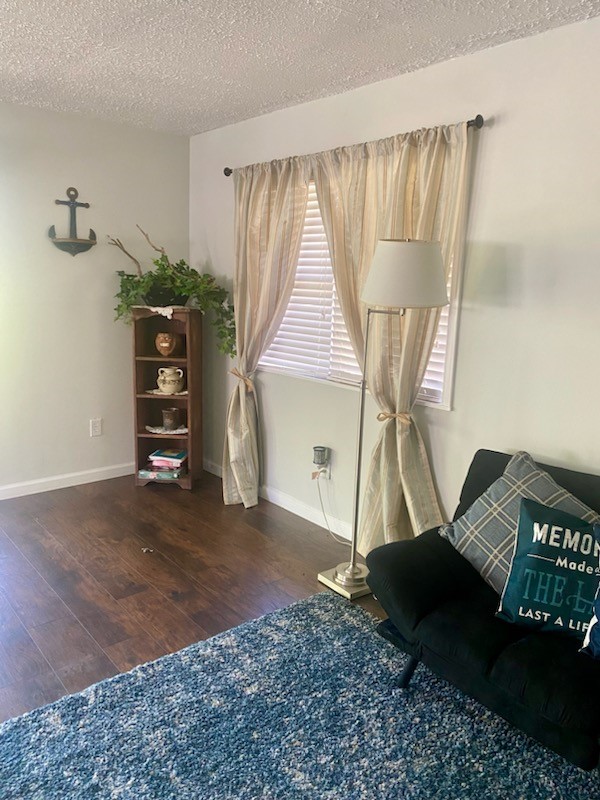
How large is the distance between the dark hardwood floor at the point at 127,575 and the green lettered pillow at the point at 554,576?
0.87m

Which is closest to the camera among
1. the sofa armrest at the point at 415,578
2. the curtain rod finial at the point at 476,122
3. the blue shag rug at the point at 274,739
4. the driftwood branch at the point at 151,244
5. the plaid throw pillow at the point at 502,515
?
the blue shag rug at the point at 274,739

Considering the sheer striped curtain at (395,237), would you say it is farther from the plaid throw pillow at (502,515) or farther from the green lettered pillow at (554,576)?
the green lettered pillow at (554,576)

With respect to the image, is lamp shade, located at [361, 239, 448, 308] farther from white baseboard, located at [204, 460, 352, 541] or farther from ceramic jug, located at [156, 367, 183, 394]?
ceramic jug, located at [156, 367, 183, 394]

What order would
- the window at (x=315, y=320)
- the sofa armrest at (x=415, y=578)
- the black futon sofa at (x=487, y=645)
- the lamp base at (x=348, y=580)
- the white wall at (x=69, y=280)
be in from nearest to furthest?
1. the black futon sofa at (x=487, y=645)
2. the sofa armrest at (x=415, y=578)
3. the lamp base at (x=348, y=580)
4. the window at (x=315, y=320)
5. the white wall at (x=69, y=280)

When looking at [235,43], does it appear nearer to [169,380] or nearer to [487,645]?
[169,380]

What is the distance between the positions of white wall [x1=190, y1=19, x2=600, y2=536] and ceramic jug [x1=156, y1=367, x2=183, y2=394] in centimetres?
153

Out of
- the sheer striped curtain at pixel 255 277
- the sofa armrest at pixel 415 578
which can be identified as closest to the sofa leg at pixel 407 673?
the sofa armrest at pixel 415 578

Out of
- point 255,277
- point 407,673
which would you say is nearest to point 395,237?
point 255,277

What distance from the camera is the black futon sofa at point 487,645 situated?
1638 mm

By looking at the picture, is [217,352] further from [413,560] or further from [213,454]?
[413,560]

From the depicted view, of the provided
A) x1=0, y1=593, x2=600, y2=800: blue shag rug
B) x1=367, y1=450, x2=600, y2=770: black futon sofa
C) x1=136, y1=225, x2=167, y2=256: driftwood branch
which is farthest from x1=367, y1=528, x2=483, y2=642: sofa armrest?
x1=136, y1=225, x2=167, y2=256: driftwood branch

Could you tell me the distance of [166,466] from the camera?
13.7 feet

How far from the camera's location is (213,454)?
177 inches

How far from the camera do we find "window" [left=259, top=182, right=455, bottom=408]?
3387 mm
